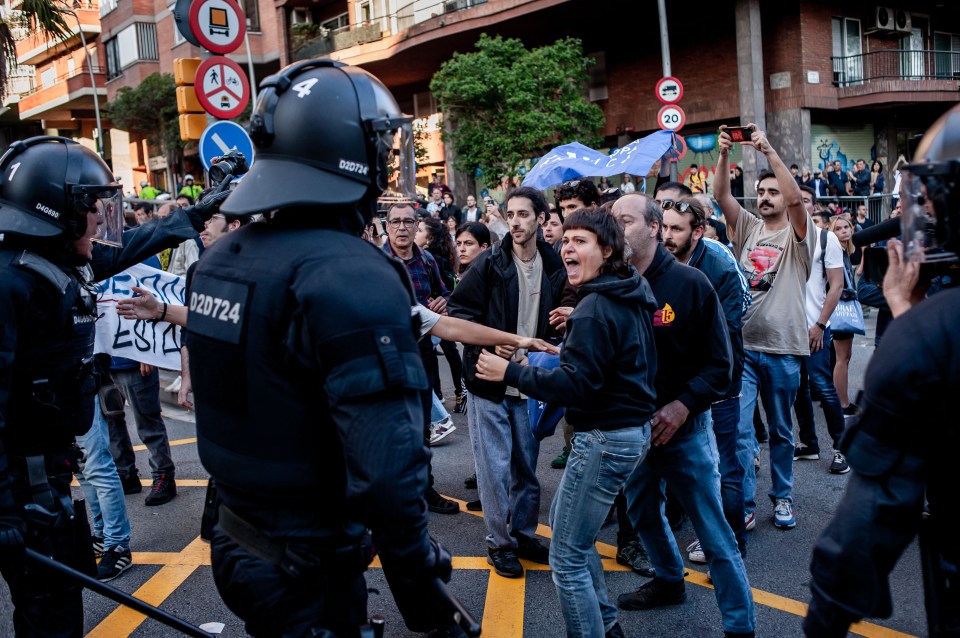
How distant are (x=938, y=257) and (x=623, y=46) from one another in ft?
81.9

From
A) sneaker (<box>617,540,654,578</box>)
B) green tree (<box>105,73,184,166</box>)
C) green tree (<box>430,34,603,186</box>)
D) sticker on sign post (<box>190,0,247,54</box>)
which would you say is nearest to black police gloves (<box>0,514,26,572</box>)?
sneaker (<box>617,540,654,578</box>)

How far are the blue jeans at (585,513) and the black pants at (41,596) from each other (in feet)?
5.81

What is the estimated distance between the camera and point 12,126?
55031mm

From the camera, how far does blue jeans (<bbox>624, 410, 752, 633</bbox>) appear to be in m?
3.47

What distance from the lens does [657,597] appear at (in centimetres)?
398

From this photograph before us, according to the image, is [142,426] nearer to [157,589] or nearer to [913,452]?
[157,589]

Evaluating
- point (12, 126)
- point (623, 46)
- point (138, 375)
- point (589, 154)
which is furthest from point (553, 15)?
point (12, 126)

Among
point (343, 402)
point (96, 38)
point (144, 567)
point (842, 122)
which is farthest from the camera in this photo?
point (96, 38)

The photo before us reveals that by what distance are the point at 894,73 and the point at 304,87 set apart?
26.8m

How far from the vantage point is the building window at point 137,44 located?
39.2 meters

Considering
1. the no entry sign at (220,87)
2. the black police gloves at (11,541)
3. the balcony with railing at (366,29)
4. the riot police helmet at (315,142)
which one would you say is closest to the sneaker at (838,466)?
the riot police helmet at (315,142)

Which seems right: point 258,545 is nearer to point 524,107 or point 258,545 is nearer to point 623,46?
point 524,107

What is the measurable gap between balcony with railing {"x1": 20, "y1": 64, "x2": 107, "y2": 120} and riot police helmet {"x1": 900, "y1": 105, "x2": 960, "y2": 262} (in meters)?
46.9

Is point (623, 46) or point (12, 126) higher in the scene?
point (12, 126)
